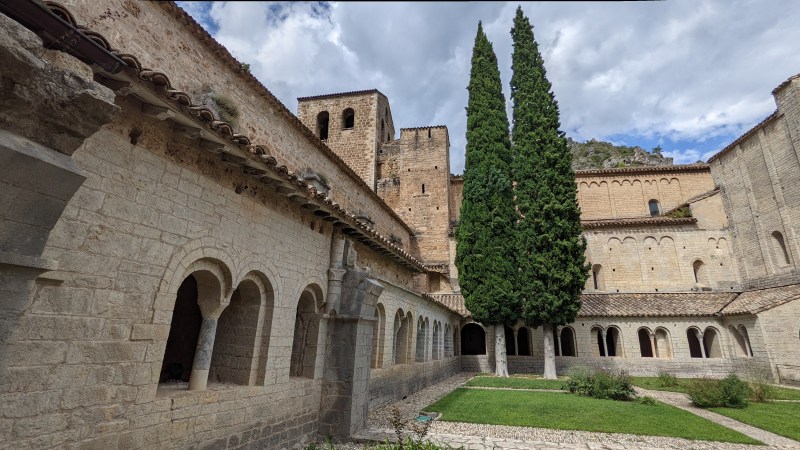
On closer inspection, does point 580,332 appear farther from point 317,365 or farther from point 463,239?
point 317,365

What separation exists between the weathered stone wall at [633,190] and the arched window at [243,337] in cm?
2993

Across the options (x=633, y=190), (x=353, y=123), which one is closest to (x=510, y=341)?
(x=633, y=190)

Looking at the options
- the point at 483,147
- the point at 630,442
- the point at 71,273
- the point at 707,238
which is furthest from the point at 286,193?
the point at 707,238

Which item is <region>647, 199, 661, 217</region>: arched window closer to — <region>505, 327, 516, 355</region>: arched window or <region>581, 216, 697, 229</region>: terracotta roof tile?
<region>581, 216, 697, 229</region>: terracotta roof tile

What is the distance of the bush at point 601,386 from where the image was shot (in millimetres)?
12492

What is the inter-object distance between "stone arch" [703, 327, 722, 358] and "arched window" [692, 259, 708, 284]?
4.21 m

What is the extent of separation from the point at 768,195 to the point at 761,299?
6644mm

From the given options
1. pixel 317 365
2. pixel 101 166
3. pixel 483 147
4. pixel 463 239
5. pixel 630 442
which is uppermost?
pixel 483 147

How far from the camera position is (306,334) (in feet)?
24.7

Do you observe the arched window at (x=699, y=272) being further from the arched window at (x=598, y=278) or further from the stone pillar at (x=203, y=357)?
the stone pillar at (x=203, y=357)

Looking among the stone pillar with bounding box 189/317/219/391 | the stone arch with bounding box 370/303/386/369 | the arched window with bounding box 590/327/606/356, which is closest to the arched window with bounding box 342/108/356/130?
the stone arch with bounding box 370/303/386/369

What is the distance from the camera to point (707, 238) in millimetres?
24453

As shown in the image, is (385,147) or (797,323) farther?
(385,147)

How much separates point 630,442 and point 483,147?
1620 cm
